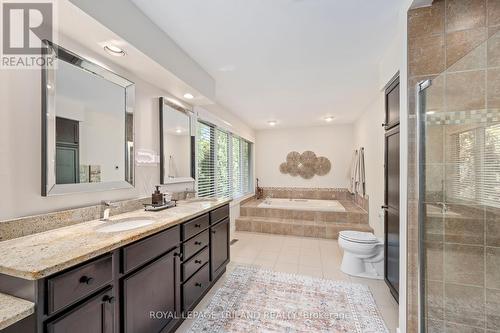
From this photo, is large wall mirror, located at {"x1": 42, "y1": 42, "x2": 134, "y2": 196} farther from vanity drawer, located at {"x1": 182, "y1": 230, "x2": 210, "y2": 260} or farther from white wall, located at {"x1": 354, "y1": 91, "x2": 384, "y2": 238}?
white wall, located at {"x1": 354, "y1": 91, "x2": 384, "y2": 238}

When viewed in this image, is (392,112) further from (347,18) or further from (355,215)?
(355,215)

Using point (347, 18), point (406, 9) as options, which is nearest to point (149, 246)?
point (347, 18)

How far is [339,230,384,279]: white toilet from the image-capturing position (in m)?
2.57

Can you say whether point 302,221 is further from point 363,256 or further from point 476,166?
point 476,166

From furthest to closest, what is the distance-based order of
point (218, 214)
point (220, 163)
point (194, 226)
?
point (220, 163) < point (218, 214) < point (194, 226)

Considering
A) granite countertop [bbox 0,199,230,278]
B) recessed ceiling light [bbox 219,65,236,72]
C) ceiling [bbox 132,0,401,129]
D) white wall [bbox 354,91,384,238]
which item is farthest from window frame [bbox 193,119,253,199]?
white wall [bbox 354,91,384,238]

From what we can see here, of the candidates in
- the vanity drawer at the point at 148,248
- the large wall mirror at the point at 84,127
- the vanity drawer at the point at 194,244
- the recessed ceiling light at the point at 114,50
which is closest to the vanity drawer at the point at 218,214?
the vanity drawer at the point at 194,244

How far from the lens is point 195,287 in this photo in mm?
1909

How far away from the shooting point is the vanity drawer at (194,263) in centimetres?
175

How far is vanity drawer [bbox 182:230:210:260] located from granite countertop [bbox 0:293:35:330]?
3.20ft

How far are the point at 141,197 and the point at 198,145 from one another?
4.33 ft

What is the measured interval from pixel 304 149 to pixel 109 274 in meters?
5.13

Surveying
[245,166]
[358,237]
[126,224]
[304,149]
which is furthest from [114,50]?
[304,149]

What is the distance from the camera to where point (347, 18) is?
162cm
